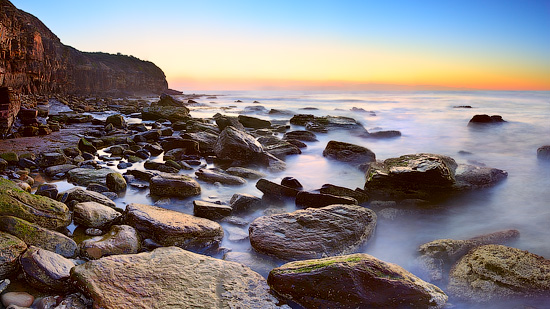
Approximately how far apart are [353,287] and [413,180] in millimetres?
3684

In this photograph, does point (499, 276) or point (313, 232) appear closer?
point (499, 276)

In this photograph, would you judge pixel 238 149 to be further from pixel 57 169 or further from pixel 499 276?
pixel 499 276

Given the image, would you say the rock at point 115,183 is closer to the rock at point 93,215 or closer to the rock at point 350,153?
the rock at point 93,215

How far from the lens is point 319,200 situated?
17.4 ft

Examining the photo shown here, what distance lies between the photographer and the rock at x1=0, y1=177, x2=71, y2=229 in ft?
11.6

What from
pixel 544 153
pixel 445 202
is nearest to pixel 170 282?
pixel 445 202

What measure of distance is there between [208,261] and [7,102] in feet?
26.5

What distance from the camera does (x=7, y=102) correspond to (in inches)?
328

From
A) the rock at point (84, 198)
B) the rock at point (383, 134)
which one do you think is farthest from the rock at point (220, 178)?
the rock at point (383, 134)

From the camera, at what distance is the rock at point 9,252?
112 inches

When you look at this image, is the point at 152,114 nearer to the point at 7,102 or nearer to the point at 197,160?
the point at 7,102

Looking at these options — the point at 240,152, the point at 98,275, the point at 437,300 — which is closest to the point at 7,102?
the point at 240,152

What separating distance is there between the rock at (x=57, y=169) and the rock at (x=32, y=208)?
232 centimetres

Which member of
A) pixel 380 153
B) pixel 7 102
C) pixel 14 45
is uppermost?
pixel 14 45
